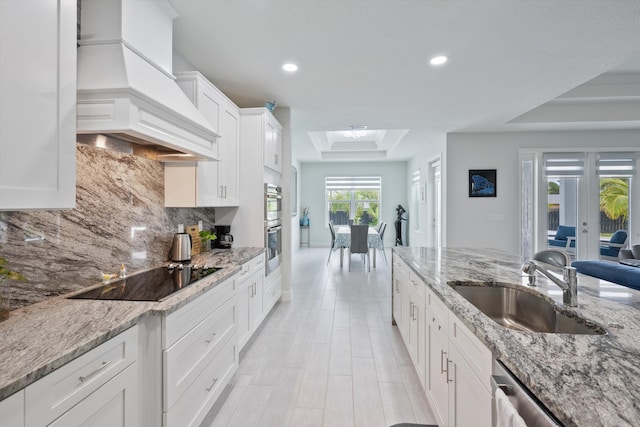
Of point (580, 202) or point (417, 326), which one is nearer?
point (417, 326)

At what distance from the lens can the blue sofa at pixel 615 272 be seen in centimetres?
233

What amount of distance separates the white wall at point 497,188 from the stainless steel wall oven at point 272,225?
3.27 metres

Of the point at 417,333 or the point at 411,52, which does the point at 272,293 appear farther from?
the point at 411,52

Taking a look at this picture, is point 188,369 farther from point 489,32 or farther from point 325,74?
point 489,32

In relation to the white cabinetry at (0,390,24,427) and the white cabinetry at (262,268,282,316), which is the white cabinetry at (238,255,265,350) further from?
the white cabinetry at (0,390,24,427)

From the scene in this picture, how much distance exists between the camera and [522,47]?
7.79 ft

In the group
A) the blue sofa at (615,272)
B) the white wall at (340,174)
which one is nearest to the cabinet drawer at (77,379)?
the blue sofa at (615,272)

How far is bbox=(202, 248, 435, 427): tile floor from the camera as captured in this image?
5.95 feet

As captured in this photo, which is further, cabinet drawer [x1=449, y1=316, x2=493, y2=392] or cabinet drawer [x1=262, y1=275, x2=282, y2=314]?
cabinet drawer [x1=262, y1=275, x2=282, y2=314]

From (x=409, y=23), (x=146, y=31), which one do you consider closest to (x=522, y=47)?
(x=409, y=23)

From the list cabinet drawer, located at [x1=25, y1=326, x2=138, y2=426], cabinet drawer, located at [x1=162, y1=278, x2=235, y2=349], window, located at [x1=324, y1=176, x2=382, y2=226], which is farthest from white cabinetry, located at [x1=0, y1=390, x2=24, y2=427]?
window, located at [x1=324, y1=176, x2=382, y2=226]

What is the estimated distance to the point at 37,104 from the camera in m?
1.00

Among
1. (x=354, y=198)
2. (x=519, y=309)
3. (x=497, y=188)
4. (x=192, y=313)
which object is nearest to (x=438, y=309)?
(x=519, y=309)

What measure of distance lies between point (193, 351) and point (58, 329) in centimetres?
63
